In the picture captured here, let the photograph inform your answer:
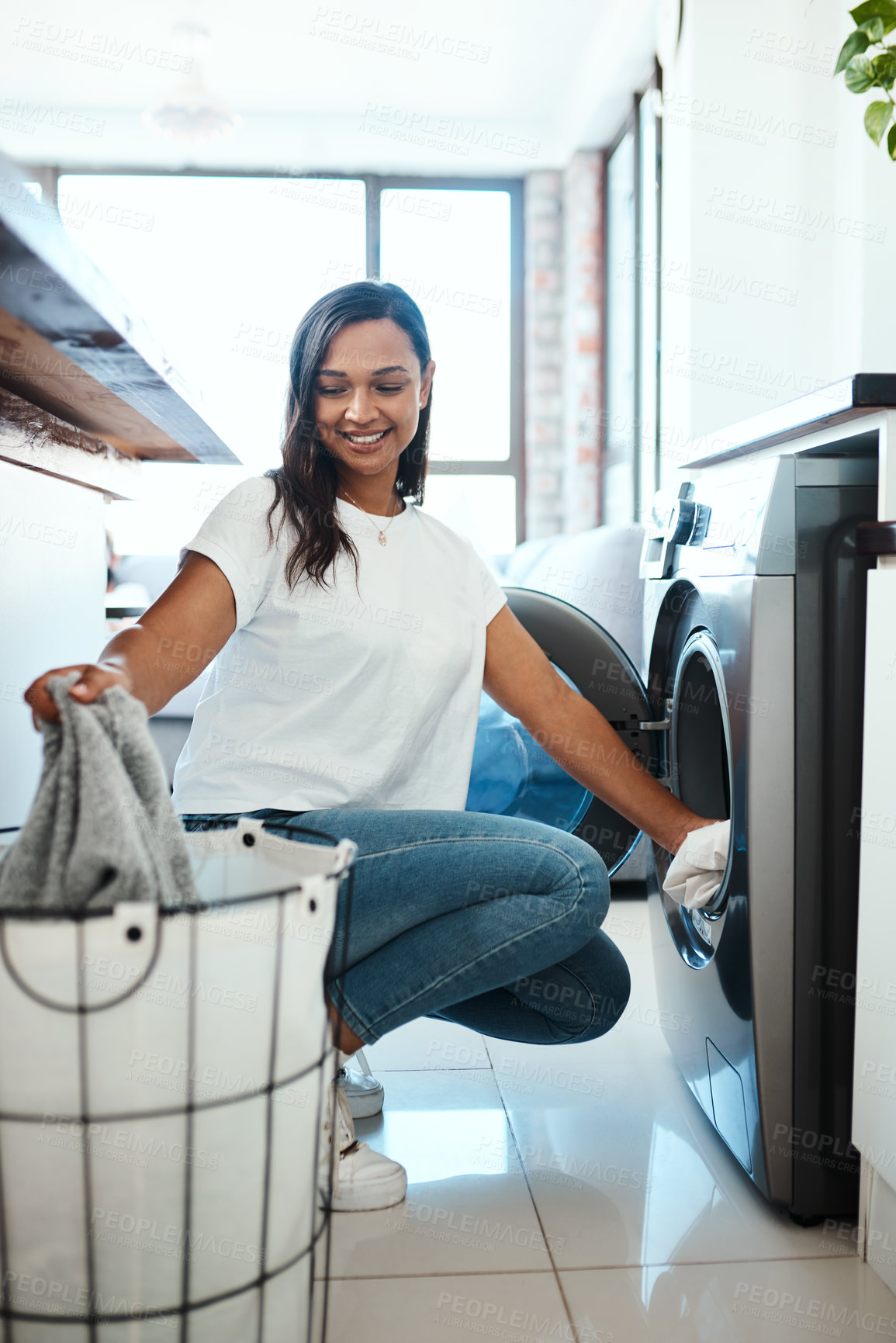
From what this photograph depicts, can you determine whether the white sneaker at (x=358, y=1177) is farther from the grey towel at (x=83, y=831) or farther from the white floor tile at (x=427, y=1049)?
the grey towel at (x=83, y=831)

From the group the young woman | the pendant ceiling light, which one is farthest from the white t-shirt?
the pendant ceiling light

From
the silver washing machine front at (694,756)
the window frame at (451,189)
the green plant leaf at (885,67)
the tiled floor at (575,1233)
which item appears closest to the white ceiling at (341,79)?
the window frame at (451,189)

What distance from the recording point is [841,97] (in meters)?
2.28

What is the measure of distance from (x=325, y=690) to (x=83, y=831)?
1.80 feet

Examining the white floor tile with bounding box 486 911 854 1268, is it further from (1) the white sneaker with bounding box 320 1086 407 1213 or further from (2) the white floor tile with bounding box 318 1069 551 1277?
(1) the white sneaker with bounding box 320 1086 407 1213

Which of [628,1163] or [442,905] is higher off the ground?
[442,905]

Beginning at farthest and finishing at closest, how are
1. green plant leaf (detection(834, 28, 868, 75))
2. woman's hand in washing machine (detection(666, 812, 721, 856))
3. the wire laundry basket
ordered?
1. woman's hand in washing machine (detection(666, 812, 721, 856))
2. green plant leaf (detection(834, 28, 868, 75))
3. the wire laundry basket

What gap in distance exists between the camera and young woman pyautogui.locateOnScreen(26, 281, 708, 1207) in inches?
42.1

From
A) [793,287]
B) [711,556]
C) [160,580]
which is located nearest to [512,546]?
[160,580]

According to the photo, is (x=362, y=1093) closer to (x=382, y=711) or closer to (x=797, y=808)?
(x=382, y=711)

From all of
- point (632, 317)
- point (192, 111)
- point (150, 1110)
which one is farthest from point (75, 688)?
point (632, 317)

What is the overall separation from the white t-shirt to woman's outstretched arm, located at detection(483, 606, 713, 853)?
0.09 m

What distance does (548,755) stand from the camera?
158cm

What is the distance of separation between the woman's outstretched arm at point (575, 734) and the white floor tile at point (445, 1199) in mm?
438
